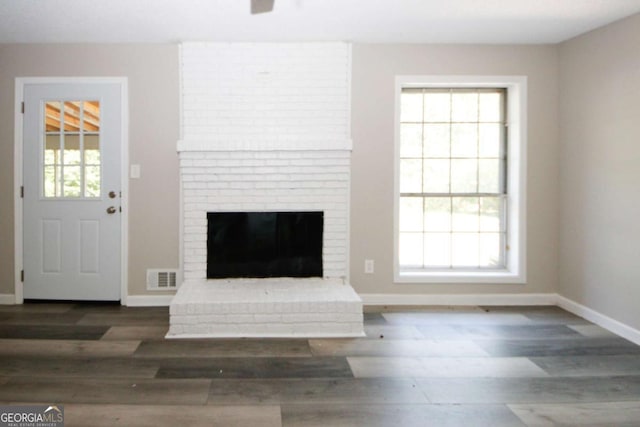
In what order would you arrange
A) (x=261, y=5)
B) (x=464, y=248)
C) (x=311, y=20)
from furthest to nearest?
(x=464, y=248) → (x=311, y=20) → (x=261, y=5)

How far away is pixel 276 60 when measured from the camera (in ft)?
13.0

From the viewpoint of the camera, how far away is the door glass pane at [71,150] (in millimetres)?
4023

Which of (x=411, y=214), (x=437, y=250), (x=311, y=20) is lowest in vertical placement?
(x=437, y=250)

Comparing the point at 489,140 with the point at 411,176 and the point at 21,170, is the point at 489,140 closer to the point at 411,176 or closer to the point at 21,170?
the point at 411,176

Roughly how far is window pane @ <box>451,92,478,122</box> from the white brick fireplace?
1062 mm

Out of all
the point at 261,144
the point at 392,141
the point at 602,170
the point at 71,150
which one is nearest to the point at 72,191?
the point at 71,150

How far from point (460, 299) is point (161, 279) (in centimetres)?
276

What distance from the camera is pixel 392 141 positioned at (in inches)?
159

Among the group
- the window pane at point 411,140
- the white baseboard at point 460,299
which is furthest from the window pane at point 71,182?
the window pane at point 411,140

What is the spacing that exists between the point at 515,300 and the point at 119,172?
383 cm

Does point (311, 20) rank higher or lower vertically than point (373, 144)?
higher

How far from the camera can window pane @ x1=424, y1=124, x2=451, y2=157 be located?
4.22 metres

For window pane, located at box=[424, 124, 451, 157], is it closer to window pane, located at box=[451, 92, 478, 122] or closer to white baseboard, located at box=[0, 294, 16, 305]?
window pane, located at box=[451, 92, 478, 122]

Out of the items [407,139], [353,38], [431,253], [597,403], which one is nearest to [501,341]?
[597,403]
